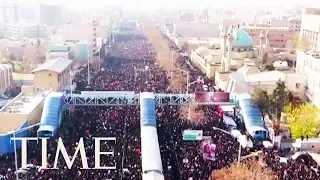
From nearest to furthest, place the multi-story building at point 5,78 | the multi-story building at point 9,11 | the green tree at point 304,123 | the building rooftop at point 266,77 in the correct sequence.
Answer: the green tree at point 304,123 → the building rooftop at point 266,77 → the multi-story building at point 5,78 → the multi-story building at point 9,11

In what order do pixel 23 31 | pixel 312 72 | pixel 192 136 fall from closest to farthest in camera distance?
pixel 192 136 → pixel 312 72 → pixel 23 31

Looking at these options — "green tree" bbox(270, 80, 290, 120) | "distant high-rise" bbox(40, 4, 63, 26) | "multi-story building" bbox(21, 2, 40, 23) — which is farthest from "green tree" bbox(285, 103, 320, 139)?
"multi-story building" bbox(21, 2, 40, 23)

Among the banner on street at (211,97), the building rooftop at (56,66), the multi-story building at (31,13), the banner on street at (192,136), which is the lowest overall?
the banner on street at (192,136)

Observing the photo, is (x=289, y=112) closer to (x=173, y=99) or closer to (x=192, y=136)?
(x=192, y=136)

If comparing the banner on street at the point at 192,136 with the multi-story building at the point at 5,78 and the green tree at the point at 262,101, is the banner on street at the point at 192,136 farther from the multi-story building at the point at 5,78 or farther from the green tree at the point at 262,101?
the multi-story building at the point at 5,78

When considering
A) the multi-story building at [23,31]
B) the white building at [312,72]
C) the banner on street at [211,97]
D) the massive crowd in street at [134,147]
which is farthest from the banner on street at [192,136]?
the multi-story building at [23,31]

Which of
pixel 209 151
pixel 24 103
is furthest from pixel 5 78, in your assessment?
A: pixel 209 151
